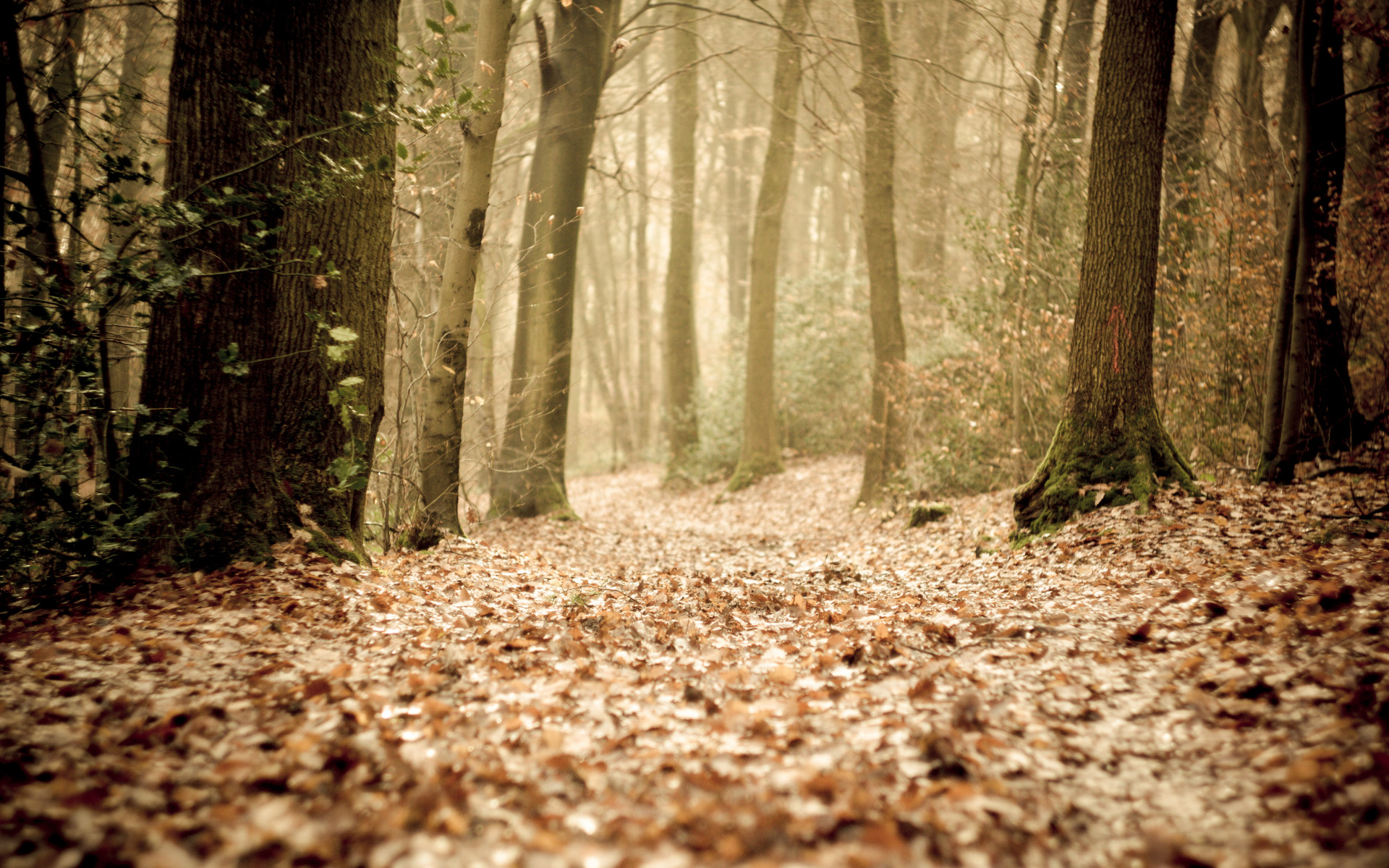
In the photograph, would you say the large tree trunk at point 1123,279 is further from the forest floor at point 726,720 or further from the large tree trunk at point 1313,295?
the forest floor at point 726,720

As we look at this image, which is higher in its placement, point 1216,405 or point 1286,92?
point 1286,92

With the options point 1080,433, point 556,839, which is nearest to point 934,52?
point 1080,433

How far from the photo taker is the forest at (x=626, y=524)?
215 cm

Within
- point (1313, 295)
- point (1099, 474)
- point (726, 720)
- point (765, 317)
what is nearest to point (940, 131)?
point (765, 317)

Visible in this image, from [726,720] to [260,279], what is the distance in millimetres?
3820

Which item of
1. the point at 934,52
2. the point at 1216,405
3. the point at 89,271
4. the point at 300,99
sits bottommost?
the point at 1216,405

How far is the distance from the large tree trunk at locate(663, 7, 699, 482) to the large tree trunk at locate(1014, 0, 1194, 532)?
9462 millimetres

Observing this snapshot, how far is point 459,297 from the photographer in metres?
6.56

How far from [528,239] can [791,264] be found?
1598 cm

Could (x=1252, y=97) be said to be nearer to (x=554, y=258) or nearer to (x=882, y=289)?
(x=882, y=289)

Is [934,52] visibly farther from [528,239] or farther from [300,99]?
[300,99]

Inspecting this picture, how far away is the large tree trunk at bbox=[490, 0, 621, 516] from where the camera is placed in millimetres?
9094

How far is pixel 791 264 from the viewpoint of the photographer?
24047 mm

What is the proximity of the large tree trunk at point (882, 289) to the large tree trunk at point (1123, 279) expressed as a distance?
382 cm
